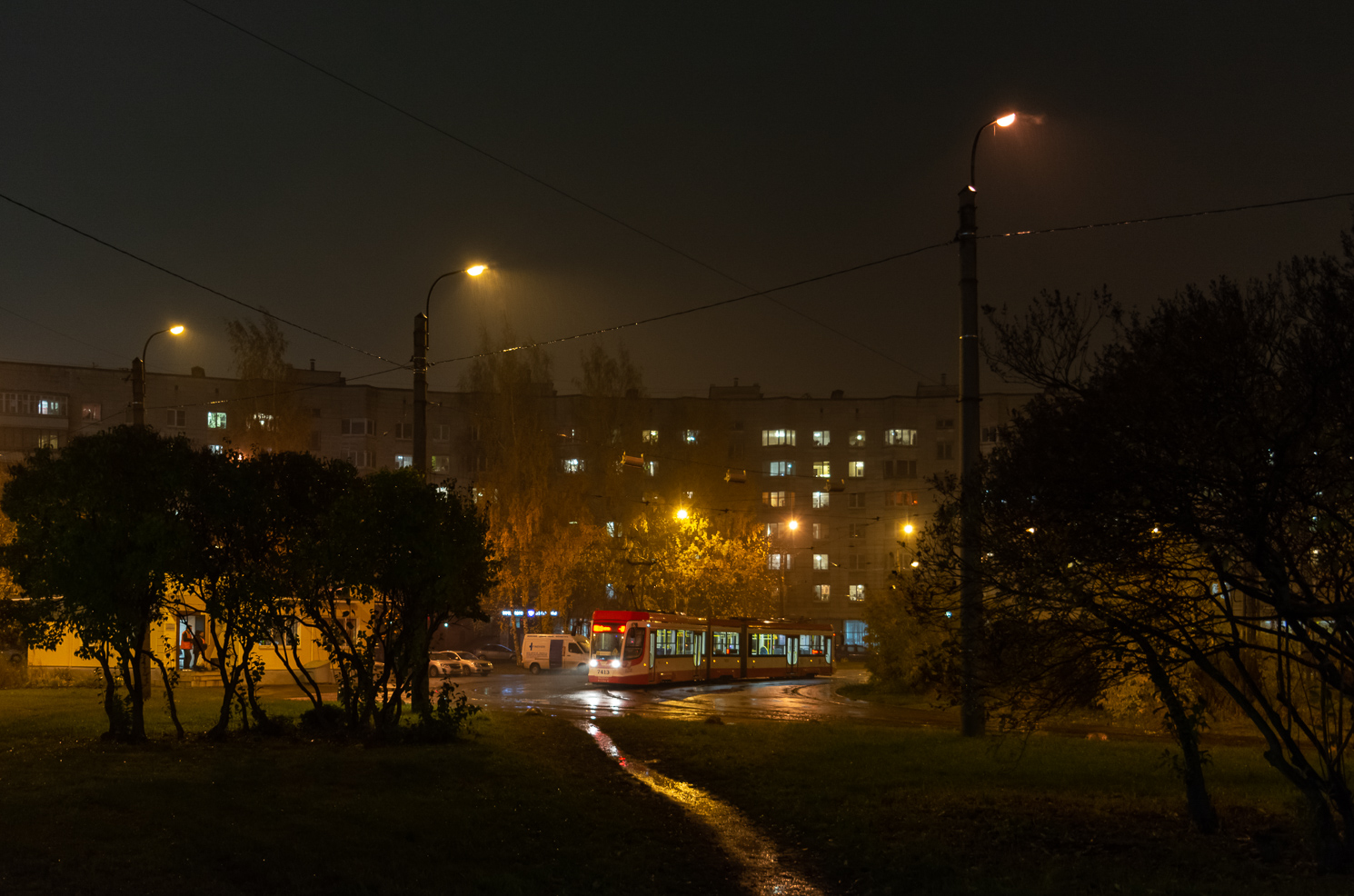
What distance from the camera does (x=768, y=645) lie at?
5125 centimetres

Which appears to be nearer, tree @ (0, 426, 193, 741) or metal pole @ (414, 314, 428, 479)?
tree @ (0, 426, 193, 741)

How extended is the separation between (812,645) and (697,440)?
21.3 m

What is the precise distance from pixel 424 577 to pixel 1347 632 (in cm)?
1140

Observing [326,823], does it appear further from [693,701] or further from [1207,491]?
[693,701]

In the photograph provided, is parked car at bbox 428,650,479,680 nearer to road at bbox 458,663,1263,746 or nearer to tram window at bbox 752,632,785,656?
road at bbox 458,663,1263,746

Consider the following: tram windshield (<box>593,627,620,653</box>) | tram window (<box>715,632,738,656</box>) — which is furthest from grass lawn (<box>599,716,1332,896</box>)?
tram window (<box>715,632,738,656</box>)

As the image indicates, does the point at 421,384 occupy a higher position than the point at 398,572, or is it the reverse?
the point at 421,384

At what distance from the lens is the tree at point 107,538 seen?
1422 cm

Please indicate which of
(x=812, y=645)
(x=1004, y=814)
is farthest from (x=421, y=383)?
(x=812, y=645)

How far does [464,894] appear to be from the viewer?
8.68 metres

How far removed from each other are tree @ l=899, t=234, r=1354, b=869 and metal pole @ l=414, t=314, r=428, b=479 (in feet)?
42.9

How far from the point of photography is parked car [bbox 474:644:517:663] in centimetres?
6712

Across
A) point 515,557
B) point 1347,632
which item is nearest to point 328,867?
point 1347,632

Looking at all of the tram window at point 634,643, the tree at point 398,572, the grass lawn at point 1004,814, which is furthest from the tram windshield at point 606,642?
the tree at point 398,572
